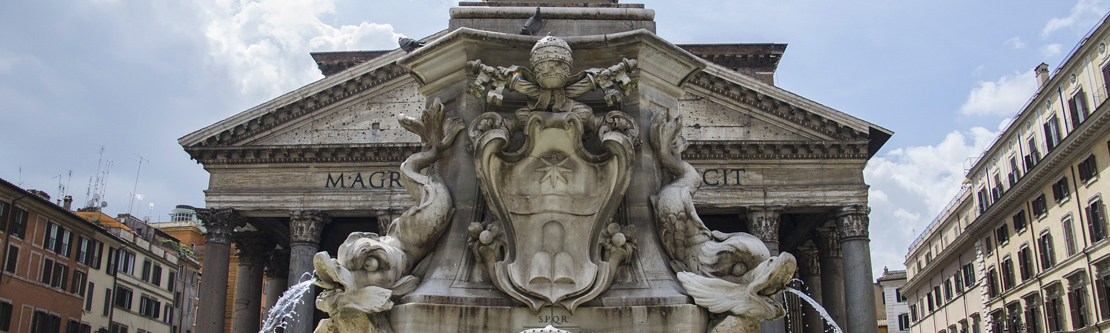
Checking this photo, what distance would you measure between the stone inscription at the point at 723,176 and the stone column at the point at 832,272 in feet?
12.5

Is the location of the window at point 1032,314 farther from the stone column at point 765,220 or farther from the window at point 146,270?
the window at point 146,270

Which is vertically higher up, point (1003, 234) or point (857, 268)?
point (1003, 234)

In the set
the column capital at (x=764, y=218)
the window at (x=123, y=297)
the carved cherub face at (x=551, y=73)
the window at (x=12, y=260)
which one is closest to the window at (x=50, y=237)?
the window at (x=12, y=260)

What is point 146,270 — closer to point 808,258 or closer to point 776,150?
point 808,258

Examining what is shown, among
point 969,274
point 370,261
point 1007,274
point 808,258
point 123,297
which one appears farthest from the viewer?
point 969,274

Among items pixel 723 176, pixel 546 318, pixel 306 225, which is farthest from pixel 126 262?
pixel 546 318

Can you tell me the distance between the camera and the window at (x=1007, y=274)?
135ft

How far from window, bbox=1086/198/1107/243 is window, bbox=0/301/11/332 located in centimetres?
3659

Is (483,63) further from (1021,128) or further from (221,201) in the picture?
(1021,128)

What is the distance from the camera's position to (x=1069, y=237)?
34062mm

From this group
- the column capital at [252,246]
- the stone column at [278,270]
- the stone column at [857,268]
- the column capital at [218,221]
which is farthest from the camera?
the stone column at [278,270]

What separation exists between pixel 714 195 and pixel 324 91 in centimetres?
1230

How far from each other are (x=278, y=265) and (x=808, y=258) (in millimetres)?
18541

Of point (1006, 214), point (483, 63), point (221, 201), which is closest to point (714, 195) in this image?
point (221, 201)
